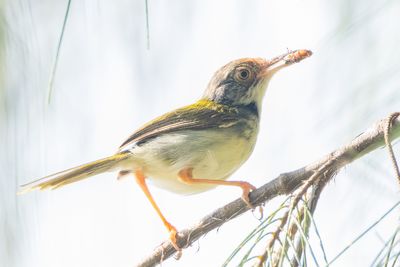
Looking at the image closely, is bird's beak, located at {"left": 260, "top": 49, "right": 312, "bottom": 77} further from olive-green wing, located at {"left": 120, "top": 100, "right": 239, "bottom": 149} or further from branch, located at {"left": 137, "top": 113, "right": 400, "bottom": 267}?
branch, located at {"left": 137, "top": 113, "right": 400, "bottom": 267}

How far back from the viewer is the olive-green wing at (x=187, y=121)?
4094mm

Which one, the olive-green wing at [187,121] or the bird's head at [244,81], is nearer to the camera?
the olive-green wing at [187,121]

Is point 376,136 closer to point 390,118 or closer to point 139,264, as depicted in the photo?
point 390,118

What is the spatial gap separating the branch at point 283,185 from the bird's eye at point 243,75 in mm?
1868

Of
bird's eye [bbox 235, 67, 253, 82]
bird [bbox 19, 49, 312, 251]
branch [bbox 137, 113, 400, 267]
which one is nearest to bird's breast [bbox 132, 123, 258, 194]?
bird [bbox 19, 49, 312, 251]

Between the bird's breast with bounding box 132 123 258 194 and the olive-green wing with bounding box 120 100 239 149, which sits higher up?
the olive-green wing with bounding box 120 100 239 149

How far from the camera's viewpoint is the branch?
2047 mm

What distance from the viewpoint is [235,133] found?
13.5 feet

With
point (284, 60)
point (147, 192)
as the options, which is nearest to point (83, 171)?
point (147, 192)

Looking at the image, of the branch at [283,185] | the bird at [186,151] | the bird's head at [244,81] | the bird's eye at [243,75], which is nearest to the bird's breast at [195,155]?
the bird at [186,151]

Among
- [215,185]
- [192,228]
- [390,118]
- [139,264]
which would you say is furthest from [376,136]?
[215,185]

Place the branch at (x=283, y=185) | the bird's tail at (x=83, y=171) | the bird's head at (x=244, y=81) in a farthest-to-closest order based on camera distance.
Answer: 1. the bird's head at (x=244, y=81)
2. the bird's tail at (x=83, y=171)
3. the branch at (x=283, y=185)

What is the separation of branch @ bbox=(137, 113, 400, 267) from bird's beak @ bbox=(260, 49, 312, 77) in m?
1.62

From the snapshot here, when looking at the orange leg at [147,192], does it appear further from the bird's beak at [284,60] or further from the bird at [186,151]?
the bird's beak at [284,60]
